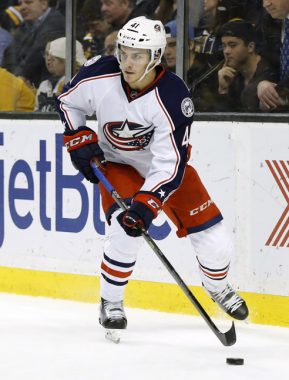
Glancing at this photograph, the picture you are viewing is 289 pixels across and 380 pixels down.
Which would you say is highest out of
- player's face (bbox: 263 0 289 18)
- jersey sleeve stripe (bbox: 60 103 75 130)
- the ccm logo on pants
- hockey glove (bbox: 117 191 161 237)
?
player's face (bbox: 263 0 289 18)

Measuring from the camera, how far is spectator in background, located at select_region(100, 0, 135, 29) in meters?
5.68

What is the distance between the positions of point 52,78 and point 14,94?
0.26 metres

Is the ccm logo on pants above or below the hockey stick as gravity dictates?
above

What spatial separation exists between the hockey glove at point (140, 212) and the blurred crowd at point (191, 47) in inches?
41.6

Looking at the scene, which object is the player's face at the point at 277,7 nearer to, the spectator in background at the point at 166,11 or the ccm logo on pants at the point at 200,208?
the spectator in background at the point at 166,11

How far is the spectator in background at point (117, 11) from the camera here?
18.6 ft

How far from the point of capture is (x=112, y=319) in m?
4.56

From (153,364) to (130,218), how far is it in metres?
0.53

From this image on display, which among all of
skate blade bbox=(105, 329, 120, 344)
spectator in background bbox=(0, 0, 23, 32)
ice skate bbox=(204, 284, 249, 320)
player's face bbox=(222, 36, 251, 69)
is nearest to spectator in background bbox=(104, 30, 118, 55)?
spectator in background bbox=(0, 0, 23, 32)

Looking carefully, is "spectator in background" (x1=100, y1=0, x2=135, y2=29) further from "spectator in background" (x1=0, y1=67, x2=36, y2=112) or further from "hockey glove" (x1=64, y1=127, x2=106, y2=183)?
"hockey glove" (x1=64, y1=127, x2=106, y2=183)

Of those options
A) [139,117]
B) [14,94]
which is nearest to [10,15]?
[14,94]

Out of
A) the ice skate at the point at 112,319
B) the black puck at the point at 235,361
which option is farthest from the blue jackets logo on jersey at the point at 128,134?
the black puck at the point at 235,361

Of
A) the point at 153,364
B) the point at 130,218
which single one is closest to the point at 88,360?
the point at 153,364

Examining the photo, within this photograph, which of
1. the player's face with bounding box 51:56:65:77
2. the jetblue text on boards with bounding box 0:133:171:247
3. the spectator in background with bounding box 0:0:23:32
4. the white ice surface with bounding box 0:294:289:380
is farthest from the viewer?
the spectator in background with bounding box 0:0:23:32
